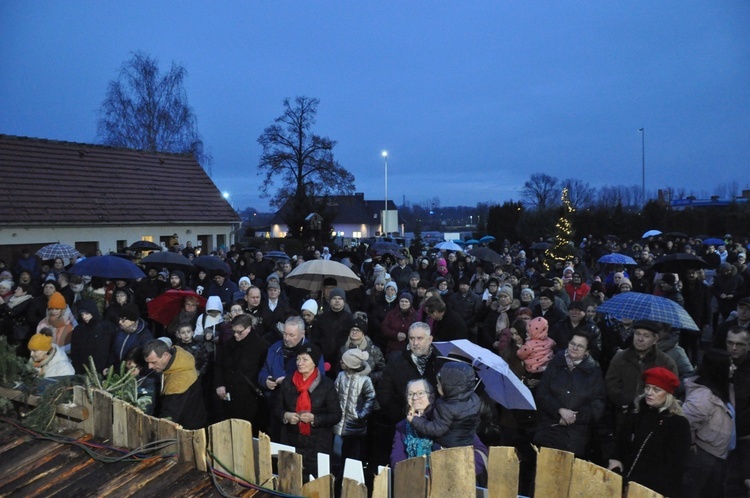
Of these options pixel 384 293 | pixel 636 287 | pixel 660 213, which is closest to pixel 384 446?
pixel 384 293

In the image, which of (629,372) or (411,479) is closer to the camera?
(411,479)

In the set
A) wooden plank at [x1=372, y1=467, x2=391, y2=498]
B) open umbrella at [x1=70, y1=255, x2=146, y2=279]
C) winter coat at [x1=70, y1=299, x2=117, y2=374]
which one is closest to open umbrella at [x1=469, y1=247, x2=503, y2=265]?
open umbrella at [x1=70, y1=255, x2=146, y2=279]

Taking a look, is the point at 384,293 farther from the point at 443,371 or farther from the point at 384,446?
the point at 443,371

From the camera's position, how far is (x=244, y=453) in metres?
3.01

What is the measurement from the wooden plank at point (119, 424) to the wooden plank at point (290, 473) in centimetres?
102

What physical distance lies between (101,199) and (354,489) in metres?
25.0

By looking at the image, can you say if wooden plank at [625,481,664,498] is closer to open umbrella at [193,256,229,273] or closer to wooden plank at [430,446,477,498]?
wooden plank at [430,446,477,498]

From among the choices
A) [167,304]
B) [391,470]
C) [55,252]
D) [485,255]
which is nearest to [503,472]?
[391,470]

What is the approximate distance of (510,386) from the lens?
5.28 m

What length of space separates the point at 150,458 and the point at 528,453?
430cm

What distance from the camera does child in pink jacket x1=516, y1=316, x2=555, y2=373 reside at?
21.4 ft

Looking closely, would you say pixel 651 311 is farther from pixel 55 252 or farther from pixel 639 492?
pixel 55 252

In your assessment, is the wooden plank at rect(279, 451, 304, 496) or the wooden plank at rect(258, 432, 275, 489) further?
the wooden plank at rect(258, 432, 275, 489)

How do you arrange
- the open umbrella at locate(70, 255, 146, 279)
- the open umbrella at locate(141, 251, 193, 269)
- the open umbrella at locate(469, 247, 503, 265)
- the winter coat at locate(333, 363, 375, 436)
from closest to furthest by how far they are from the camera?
1. the winter coat at locate(333, 363, 375, 436)
2. the open umbrella at locate(70, 255, 146, 279)
3. the open umbrella at locate(141, 251, 193, 269)
4. the open umbrella at locate(469, 247, 503, 265)
